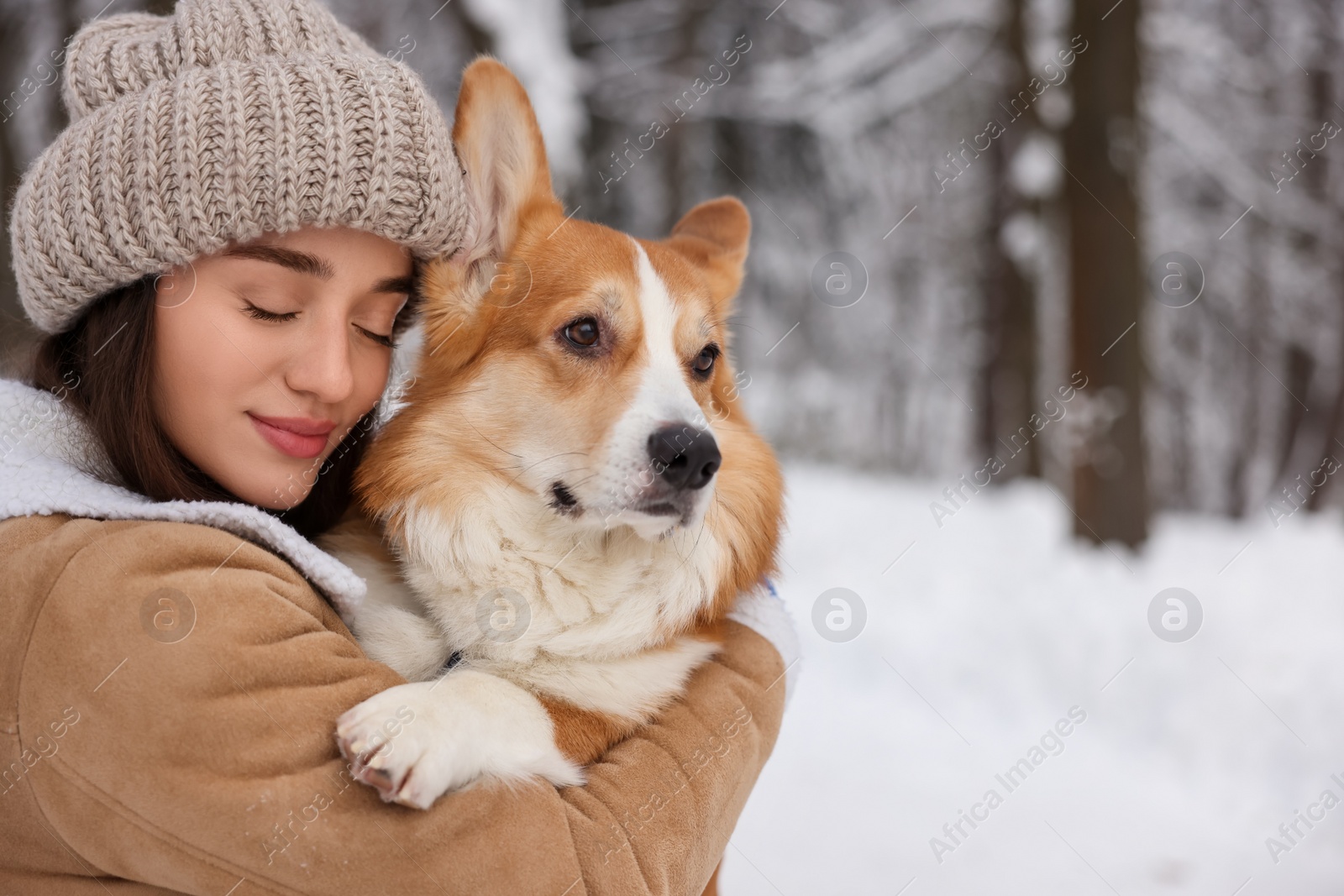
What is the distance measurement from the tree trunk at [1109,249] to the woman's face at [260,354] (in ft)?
17.1

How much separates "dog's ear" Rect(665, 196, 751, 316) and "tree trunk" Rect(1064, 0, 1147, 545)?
Answer: 13.0 feet

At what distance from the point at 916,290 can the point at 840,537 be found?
25.9ft

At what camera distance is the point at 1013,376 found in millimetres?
11562

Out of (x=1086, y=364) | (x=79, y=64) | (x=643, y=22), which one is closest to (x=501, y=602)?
(x=79, y=64)

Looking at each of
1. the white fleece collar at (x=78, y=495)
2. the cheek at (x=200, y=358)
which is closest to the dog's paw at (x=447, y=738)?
the white fleece collar at (x=78, y=495)

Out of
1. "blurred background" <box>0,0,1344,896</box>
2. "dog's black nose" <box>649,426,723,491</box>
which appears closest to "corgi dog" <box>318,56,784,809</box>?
"dog's black nose" <box>649,426,723,491</box>

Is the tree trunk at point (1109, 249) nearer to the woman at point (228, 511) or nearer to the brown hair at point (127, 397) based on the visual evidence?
the woman at point (228, 511)

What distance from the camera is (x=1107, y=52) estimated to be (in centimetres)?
589

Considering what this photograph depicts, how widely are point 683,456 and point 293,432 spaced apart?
2.22ft

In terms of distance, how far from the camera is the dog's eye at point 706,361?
87.3 inches

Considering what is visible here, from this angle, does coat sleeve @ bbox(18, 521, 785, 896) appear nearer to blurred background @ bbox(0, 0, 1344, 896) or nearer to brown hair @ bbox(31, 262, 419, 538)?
brown hair @ bbox(31, 262, 419, 538)

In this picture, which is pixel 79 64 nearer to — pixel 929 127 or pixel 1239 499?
pixel 929 127

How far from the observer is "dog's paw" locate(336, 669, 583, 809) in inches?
50.6

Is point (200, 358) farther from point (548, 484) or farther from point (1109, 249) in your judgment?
point (1109, 249)
